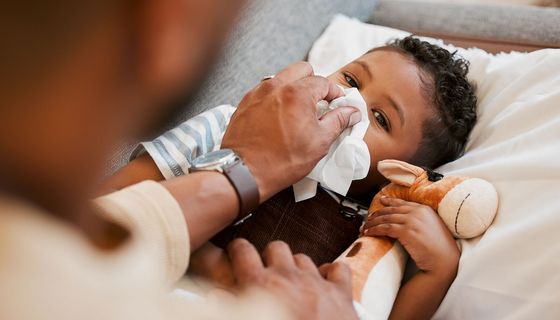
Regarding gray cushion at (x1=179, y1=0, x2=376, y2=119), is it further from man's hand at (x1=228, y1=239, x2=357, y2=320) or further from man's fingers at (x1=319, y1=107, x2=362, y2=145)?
man's hand at (x1=228, y1=239, x2=357, y2=320)

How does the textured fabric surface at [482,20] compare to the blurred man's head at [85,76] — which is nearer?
the blurred man's head at [85,76]

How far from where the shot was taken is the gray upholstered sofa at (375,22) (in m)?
1.41

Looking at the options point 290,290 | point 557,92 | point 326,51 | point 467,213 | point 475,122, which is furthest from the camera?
point 326,51

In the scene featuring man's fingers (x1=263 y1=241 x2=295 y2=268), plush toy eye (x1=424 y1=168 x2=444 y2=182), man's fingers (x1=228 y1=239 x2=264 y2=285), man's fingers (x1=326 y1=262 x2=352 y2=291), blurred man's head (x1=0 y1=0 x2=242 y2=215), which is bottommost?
plush toy eye (x1=424 y1=168 x2=444 y2=182)

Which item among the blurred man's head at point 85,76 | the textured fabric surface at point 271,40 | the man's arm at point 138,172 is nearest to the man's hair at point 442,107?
the textured fabric surface at point 271,40

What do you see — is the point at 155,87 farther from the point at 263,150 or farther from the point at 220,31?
the point at 263,150

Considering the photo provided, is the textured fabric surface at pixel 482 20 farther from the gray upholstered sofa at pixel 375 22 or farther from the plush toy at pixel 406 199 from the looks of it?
the plush toy at pixel 406 199

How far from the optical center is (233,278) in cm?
72

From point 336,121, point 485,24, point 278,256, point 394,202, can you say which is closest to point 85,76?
point 278,256

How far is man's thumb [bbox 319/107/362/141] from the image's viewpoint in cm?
93

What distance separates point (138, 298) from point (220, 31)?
0.80 ft

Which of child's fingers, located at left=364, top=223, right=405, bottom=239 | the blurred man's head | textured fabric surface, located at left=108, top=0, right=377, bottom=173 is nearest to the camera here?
the blurred man's head

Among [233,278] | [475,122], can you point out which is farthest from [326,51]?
[233,278]

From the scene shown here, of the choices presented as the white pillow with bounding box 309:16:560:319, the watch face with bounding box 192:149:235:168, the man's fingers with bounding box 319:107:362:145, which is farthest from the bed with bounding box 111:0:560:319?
the man's fingers with bounding box 319:107:362:145
